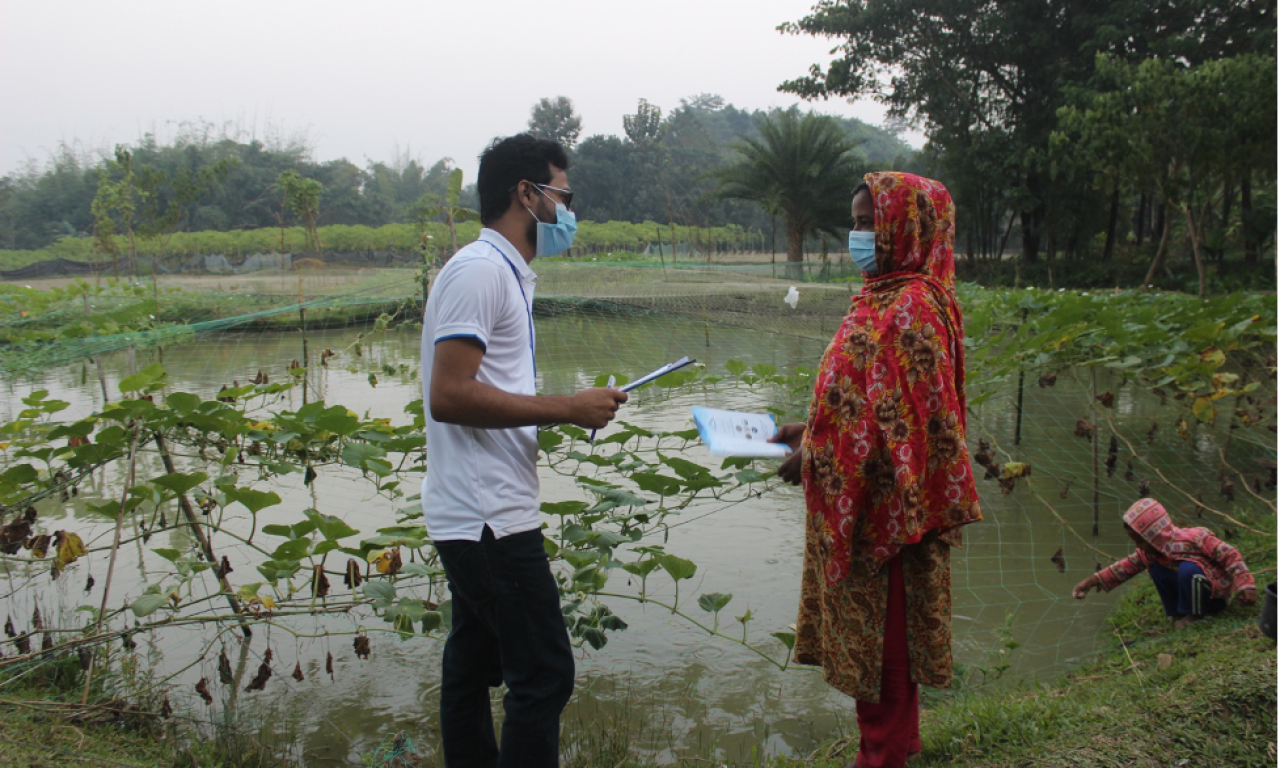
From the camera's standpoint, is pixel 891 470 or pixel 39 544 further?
pixel 39 544

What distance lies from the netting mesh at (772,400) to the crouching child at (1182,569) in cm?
29

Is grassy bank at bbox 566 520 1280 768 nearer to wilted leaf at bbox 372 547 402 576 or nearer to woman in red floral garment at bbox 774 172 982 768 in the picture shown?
woman in red floral garment at bbox 774 172 982 768

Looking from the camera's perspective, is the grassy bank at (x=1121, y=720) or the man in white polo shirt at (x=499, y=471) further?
the grassy bank at (x=1121, y=720)

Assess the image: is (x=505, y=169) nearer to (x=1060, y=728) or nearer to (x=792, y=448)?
(x=792, y=448)

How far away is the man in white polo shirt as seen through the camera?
57.3 inches

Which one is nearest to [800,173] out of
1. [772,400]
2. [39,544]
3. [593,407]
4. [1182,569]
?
[772,400]

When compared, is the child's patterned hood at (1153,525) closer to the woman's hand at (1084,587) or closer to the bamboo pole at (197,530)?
the woman's hand at (1084,587)

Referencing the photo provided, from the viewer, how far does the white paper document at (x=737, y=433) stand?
1.64m

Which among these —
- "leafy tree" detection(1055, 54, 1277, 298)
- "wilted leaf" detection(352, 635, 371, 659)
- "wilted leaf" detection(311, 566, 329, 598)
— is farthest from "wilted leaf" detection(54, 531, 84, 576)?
"leafy tree" detection(1055, 54, 1277, 298)

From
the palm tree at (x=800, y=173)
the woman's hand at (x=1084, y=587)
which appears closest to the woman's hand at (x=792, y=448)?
the woman's hand at (x=1084, y=587)

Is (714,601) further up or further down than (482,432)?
further down

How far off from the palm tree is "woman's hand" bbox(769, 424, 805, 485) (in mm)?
20509

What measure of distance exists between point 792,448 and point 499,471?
2.28ft

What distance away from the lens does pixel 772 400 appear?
5418 millimetres
